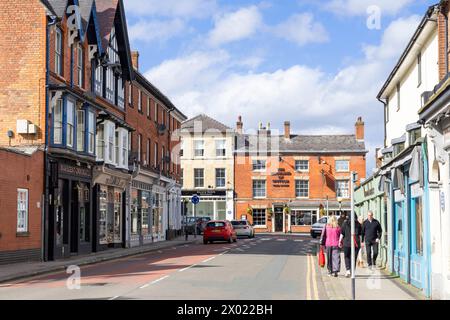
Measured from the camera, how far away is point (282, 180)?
241ft

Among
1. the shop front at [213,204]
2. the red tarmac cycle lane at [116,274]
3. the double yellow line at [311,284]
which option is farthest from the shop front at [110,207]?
the shop front at [213,204]

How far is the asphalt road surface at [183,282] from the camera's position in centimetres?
1500

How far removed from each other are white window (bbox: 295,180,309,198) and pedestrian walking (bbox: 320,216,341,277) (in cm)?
5303

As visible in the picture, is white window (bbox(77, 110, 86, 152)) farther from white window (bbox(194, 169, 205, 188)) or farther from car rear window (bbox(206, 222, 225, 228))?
white window (bbox(194, 169, 205, 188))

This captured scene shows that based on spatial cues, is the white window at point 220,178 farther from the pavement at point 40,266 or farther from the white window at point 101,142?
the pavement at point 40,266

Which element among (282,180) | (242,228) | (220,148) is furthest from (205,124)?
(242,228)

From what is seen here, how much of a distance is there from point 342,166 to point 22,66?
50118mm

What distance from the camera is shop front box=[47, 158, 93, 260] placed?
27.7 m

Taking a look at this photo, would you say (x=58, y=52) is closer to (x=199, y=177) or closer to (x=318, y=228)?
(x=318, y=228)

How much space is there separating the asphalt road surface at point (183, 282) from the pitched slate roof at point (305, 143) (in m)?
A: 48.2

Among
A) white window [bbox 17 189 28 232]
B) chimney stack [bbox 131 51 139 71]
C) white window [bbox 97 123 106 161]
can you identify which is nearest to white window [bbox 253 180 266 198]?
chimney stack [bbox 131 51 139 71]

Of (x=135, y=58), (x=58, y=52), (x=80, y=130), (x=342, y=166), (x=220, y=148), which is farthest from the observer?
(x=220, y=148)

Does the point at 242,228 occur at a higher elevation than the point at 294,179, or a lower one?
lower

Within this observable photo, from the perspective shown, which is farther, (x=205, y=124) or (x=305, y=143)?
(x=205, y=124)
